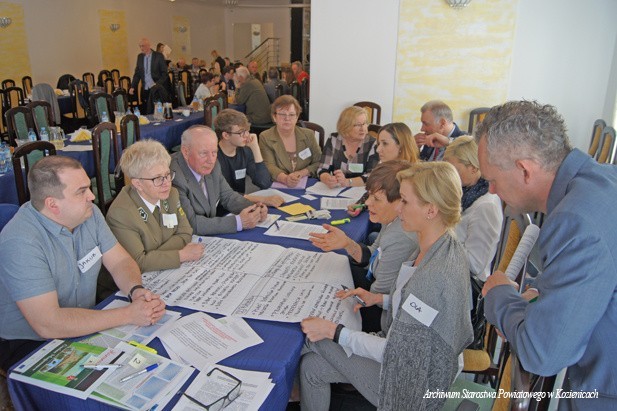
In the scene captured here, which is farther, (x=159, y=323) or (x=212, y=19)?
(x=212, y=19)

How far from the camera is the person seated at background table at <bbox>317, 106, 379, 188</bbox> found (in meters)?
3.71

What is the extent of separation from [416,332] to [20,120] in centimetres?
528

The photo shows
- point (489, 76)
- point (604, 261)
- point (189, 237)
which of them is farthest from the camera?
point (489, 76)

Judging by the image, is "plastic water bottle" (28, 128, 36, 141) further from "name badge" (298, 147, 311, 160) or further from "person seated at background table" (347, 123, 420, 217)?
"person seated at background table" (347, 123, 420, 217)

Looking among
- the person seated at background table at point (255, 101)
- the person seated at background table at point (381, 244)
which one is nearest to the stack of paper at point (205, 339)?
the person seated at background table at point (381, 244)

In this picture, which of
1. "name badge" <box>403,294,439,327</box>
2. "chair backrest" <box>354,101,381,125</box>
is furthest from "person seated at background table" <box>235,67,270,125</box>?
"name badge" <box>403,294,439,327</box>

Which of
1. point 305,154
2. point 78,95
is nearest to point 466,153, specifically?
point 305,154

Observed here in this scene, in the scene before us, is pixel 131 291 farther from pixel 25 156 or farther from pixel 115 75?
pixel 115 75

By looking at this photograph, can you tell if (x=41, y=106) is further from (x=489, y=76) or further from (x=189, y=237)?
(x=489, y=76)

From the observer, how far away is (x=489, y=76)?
210 inches

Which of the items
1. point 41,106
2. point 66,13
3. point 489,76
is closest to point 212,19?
point 66,13

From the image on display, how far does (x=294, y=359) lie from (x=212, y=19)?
17206 millimetres

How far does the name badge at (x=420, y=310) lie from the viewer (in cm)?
147

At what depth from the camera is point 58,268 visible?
1.67 m
